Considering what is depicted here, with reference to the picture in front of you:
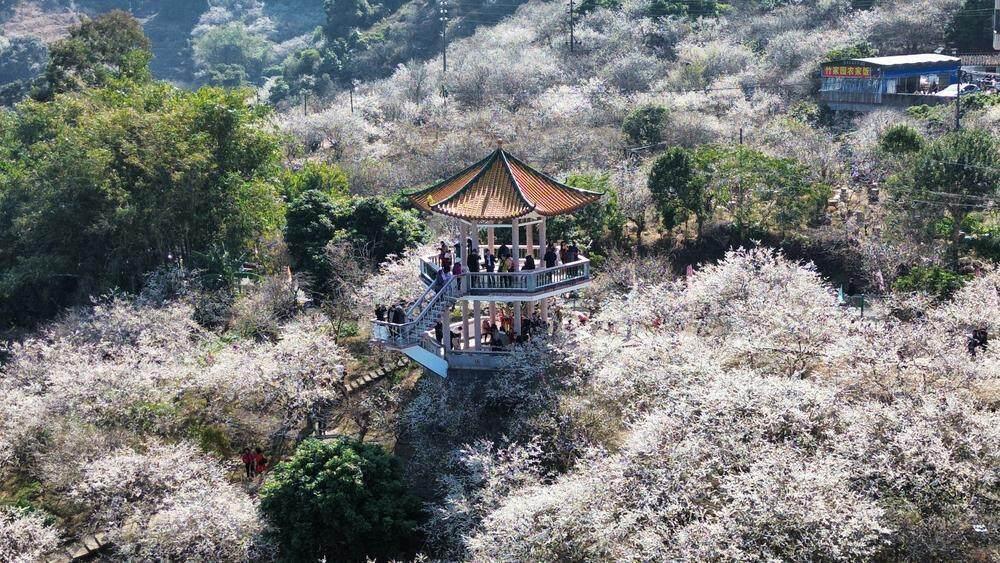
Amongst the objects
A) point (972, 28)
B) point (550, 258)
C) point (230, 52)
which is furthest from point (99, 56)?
point (230, 52)

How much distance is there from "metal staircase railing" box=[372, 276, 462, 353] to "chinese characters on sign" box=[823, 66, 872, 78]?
3341 centimetres

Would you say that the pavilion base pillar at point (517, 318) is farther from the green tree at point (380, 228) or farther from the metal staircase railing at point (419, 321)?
the green tree at point (380, 228)

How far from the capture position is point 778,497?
55.2 ft

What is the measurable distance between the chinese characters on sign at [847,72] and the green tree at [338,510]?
37585 mm

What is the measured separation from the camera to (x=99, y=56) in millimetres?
54281

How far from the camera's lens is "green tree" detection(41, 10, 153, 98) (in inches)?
2000

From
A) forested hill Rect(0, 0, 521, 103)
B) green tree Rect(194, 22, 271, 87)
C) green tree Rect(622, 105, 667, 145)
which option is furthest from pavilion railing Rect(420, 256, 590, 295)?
green tree Rect(194, 22, 271, 87)

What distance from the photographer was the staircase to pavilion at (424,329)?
77.8 feet

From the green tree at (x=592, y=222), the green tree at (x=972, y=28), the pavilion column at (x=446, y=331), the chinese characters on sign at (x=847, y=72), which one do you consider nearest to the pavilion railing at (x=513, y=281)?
the pavilion column at (x=446, y=331)

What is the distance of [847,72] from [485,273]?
33982 millimetres

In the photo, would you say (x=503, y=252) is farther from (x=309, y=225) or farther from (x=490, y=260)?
(x=309, y=225)

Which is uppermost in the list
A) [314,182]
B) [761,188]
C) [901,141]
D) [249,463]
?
[901,141]

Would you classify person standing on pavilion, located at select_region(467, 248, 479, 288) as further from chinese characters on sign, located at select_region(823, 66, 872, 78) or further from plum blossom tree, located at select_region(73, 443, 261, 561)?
chinese characters on sign, located at select_region(823, 66, 872, 78)

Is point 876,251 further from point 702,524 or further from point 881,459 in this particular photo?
point 702,524
